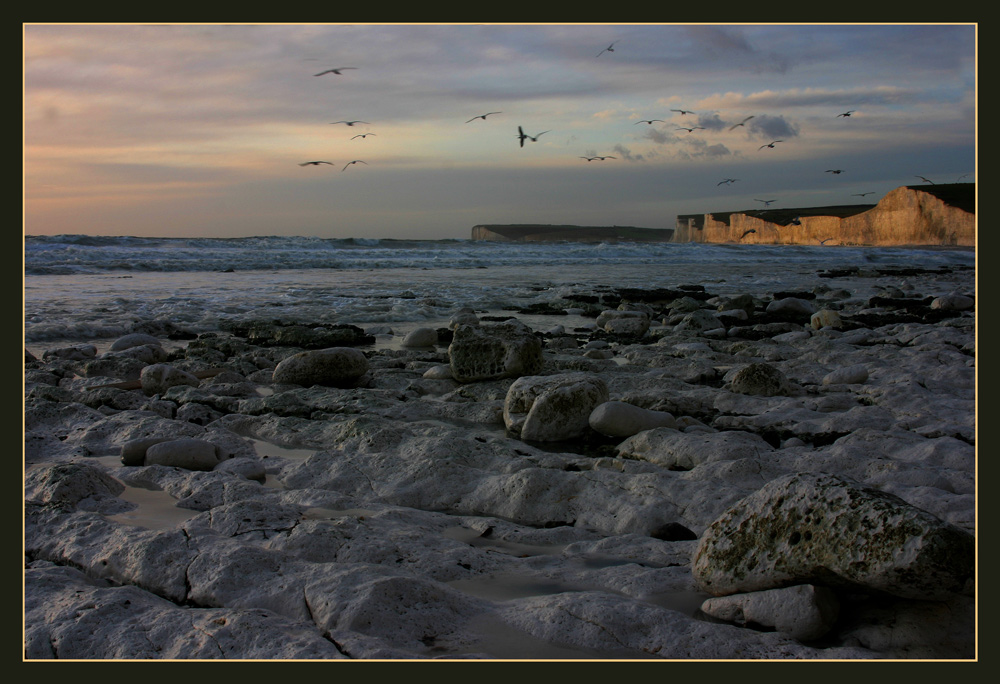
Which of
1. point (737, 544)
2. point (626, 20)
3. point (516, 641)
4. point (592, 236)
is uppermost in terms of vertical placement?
point (592, 236)

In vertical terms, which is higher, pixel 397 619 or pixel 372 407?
pixel 372 407

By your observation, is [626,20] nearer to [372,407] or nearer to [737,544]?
[737,544]

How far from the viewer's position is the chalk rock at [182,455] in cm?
415

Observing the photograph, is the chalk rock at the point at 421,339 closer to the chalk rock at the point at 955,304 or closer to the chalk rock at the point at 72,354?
the chalk rock at the point at 72,354

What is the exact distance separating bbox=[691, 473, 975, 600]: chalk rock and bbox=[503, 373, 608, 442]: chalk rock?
2.11 metres

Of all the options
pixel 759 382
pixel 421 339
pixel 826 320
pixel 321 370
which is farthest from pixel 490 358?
pixel 826 320

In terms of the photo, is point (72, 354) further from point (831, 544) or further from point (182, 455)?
point (831, 544)

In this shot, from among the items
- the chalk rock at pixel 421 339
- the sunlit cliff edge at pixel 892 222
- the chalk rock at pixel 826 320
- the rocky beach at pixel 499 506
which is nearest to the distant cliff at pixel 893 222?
the sunlit cliff edge at pixel 892 222

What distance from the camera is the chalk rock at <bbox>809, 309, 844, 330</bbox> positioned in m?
10.1

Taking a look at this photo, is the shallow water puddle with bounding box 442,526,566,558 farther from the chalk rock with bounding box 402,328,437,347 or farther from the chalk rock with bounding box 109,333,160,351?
the chalk rock with bounding box 109,333,160,351

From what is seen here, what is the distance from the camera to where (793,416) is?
517 cm

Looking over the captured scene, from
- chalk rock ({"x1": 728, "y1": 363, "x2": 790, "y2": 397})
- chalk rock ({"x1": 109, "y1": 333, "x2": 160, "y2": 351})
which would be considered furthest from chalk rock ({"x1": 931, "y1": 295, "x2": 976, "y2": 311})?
Result: chalk rock ({"x1": 109, "y1": 333, "x2": 160, "y2": 351})

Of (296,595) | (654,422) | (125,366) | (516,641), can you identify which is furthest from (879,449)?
(125,366)

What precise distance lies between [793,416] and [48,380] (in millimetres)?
6810
